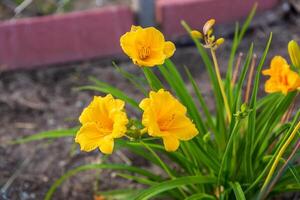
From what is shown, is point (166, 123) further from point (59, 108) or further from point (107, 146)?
point (59, 108)

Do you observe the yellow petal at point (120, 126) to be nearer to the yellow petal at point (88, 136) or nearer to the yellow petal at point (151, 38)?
the yellow petal at point (88, 136)

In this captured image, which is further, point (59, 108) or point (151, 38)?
point (59, 108)

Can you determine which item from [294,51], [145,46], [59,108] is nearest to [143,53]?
[145,46]

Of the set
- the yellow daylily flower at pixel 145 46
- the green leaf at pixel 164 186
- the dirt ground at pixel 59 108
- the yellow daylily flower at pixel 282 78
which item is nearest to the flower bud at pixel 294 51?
the yellow daylily flower at pixel 282 78

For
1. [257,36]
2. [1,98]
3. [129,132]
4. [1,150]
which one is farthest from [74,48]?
[129,132]

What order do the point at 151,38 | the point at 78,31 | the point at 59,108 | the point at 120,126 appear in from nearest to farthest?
the point at 120,126, the point at 151,38, the point at 59,108, the point at 78,31

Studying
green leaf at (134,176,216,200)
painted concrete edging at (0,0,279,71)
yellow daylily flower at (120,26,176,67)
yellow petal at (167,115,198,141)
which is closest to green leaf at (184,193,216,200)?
green leaf at (134,176,216,200)
